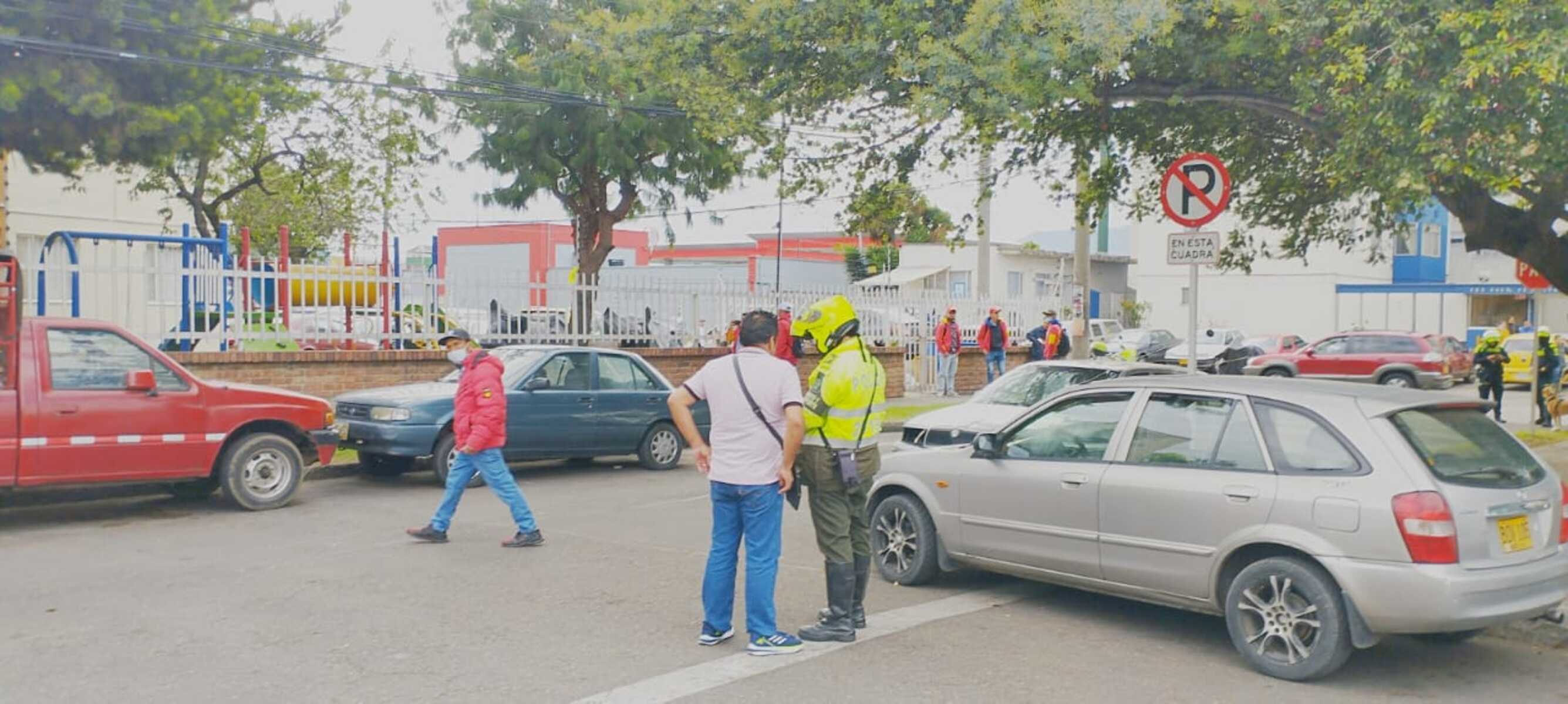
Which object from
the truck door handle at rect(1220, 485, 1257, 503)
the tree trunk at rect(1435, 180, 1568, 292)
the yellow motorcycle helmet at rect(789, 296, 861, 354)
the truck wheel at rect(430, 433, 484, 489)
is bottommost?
the truck wheel at rect(430, 433, 484, 489)

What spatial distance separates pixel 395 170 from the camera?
29000 mm

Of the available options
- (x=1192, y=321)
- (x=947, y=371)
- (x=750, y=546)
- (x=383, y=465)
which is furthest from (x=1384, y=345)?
(x=750, y=546)

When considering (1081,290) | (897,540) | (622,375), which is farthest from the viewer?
(1081,290)

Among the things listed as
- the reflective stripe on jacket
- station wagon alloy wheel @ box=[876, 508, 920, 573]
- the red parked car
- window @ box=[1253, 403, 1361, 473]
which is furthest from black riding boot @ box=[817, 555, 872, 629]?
the red parked car

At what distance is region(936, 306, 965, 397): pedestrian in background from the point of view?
78.9ft

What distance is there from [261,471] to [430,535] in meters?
2.41

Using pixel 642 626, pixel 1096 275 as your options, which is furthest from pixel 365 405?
pixel 1096 275

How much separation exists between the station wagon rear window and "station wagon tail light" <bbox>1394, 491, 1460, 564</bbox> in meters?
0.21

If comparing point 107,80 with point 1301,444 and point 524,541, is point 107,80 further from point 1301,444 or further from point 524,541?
point 1301,444

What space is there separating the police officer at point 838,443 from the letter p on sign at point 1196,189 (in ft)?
13.9

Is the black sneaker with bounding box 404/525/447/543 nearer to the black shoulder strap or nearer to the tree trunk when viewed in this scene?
the black shoulder strap

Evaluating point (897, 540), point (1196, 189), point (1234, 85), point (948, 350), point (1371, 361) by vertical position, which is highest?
point (1234, 85)

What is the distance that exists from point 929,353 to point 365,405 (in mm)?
15032

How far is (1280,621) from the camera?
19.9 ft
